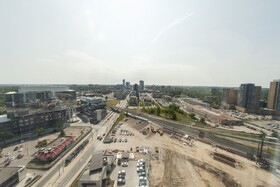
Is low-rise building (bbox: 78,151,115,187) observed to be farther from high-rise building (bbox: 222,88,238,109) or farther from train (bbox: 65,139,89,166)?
high-rise building (bbox: 222,88,238,109)

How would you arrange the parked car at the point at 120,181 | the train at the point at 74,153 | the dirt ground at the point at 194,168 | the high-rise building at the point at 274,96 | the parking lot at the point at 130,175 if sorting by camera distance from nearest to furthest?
the parked car at the point at 120,181 → the parking lot at the point at 130,175 → the dirt ground at the point at 194,168 → the train at the point at 74,153 → the high-rise building at the point at 274,96

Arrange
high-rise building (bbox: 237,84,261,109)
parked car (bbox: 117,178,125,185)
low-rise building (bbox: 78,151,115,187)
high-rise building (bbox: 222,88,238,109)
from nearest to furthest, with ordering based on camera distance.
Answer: low-rise building (bbox: 78,151,115,187) < parked car (bbox: 117,178,125,185) < high-rise building (bbox: 237,84,261,109) < high-rise building (bbox: 222,88,238,109)

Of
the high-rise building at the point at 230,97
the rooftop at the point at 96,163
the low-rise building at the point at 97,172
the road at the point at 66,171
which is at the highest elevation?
the high-rise building at the point at 230,97

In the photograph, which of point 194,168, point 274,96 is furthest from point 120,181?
point 274,96

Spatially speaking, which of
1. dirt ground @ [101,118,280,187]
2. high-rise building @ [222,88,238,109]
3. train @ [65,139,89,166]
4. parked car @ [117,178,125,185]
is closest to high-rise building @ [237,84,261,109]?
high-rise building @ [222,88,238,109]

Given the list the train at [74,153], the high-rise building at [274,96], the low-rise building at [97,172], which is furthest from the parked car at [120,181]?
the high-rise building at [274,96]

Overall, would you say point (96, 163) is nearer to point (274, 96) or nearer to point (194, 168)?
point (194, 168)

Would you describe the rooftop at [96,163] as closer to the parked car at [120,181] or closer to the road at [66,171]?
the road at [66,171]
